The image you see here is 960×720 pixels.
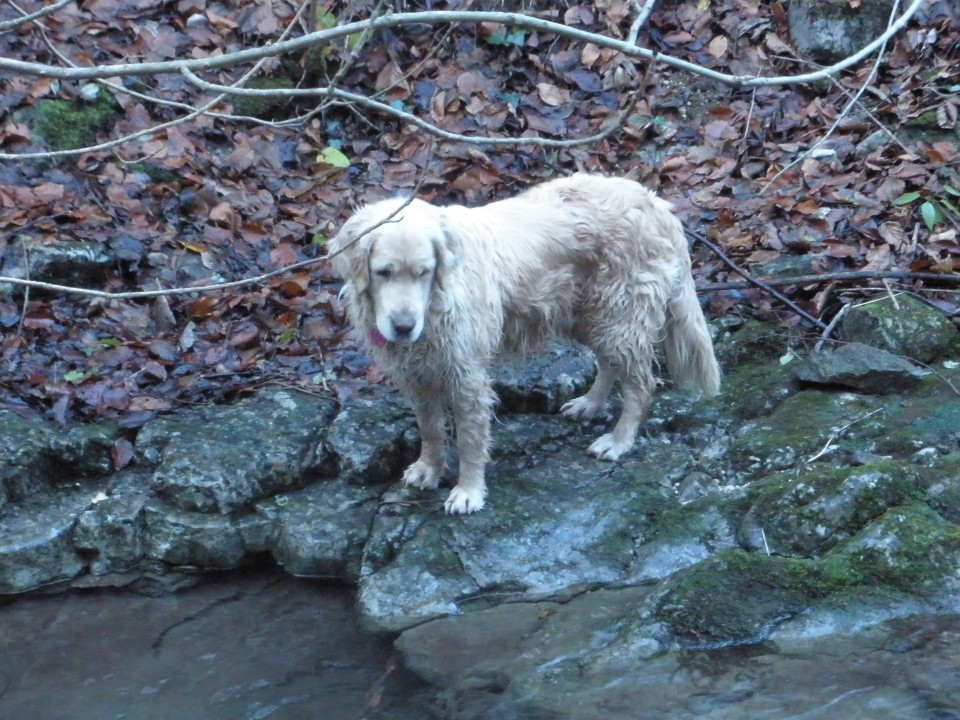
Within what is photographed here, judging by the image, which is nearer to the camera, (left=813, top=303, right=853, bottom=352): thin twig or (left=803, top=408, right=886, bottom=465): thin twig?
(left=803, top=408, right=886, bottom=465): thin twig

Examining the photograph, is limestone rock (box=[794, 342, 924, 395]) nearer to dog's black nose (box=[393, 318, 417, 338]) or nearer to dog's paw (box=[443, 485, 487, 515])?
dog's paw (box=[443, 485, 487, 515])

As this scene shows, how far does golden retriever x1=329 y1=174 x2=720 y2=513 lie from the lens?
4.89m

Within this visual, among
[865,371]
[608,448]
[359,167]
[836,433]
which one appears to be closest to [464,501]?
[608,448]

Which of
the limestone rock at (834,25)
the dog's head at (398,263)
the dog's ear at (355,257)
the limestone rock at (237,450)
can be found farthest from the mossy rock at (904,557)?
the limestone rock at (834,25)

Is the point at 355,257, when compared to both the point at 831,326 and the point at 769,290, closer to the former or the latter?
the point at 769,290

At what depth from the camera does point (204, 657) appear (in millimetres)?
4820

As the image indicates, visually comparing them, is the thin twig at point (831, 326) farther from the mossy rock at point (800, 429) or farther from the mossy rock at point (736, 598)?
the mossy rock at point (736, 598)

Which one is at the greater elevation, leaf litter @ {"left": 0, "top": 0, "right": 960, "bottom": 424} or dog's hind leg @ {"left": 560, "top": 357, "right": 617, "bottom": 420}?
leaf litter @ {"left": 0, "top": 0, "right": 960, "bottom": 424}

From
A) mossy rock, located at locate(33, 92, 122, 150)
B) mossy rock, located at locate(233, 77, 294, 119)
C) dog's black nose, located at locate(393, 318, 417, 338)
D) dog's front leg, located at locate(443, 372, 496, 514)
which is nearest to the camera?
dog's black nose, located at locate(393, 318, 417, 338)

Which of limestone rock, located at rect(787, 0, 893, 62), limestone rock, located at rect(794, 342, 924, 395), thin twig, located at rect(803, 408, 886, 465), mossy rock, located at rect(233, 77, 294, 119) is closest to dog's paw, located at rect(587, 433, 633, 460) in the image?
thin twig, located at rect(803, 408, 886, 465)

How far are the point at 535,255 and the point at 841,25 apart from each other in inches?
183

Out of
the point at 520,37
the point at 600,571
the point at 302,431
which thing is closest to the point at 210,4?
the point at 520,37

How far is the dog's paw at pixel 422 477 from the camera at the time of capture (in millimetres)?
5570

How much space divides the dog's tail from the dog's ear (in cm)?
187
